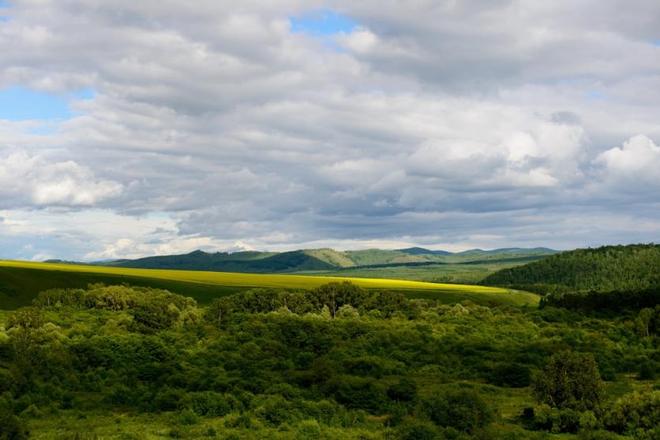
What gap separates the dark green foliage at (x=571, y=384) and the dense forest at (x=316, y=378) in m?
0.12

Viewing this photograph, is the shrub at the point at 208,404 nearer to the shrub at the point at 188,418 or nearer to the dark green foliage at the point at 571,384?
the shrub at the point at 188,418

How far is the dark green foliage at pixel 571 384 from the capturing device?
49.6m

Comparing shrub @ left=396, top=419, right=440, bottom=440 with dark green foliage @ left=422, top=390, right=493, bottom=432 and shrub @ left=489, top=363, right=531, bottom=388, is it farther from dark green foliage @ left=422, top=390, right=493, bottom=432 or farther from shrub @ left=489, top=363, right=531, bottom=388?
shrub @ left=489, top=363, right=531, bottom=388

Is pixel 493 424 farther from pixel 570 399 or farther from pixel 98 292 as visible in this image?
pixel 98 292

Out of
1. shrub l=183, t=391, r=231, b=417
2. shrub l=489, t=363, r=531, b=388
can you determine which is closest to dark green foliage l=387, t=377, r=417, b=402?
shrub l=183, t=391, r=231, b=417

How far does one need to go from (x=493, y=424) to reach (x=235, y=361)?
113 feet

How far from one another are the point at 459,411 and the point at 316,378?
21.7m

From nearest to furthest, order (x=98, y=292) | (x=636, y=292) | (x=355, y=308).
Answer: (x=98, y=292), (x=355, y=308), (x=636, y=292)

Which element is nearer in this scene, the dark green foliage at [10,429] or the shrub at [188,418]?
the dark green foliage at [10,429]

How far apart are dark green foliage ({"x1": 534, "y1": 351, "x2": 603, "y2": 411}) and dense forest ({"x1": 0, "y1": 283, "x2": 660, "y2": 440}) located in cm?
12

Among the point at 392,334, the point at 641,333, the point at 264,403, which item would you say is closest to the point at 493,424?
the point at 264,403

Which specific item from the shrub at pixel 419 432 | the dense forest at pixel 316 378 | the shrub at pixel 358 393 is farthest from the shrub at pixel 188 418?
the shrub at pixel 419 432

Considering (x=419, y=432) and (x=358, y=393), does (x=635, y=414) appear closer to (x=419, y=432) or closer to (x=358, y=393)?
(x=419, y=432)

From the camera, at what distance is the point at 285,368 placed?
73688mm
